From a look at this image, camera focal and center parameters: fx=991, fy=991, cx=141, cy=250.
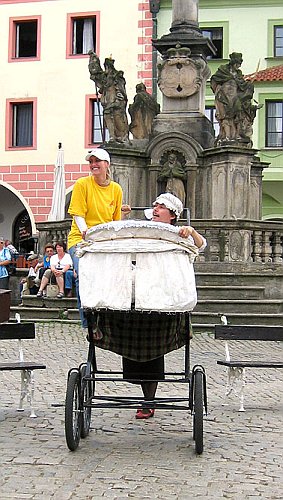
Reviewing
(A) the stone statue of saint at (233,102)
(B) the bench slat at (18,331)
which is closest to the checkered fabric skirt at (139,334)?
(B) the bench slat at (18,331)

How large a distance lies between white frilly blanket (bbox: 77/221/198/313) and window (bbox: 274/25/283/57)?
30983 mm

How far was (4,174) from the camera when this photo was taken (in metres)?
35.5

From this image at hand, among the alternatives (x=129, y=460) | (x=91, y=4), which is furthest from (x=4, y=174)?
(x=129, y=460)

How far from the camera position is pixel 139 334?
696cm

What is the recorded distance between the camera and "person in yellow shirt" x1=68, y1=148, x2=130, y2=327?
778 centimetres

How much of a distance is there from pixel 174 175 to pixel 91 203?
11653mm

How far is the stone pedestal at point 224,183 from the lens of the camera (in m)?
19.0

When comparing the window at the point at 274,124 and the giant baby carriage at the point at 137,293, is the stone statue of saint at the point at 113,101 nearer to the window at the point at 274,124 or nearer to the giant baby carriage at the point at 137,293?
the giant baby carriage at the point at 137,293

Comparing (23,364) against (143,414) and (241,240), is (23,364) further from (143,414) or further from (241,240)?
(241,240)

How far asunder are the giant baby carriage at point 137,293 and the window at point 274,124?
29469mm

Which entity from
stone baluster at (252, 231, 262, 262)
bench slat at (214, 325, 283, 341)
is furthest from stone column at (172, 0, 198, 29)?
bench slat at (214, 325, 283, 341)

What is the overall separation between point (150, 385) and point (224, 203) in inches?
476

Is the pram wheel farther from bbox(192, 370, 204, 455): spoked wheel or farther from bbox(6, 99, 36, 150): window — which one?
bbox(6, 99, 36, 150): window

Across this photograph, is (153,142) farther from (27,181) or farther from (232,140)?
(27,181)
